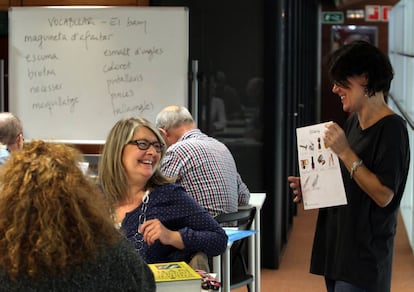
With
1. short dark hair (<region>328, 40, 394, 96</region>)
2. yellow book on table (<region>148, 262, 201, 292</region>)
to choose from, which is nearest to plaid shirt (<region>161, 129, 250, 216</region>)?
short dark hair (<region>328, 40, 394, 96</region>)

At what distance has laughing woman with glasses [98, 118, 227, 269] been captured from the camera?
289 cm

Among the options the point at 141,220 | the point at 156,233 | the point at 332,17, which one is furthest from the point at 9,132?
the point at 332,17

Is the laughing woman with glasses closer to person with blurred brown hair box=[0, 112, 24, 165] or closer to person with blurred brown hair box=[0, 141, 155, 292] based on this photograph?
person with blurred brown hair box=[0, 141, 155, 292]

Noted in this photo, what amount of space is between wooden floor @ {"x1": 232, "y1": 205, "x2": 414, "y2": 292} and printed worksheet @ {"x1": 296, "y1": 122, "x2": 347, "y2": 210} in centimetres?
281

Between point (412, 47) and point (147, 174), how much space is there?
5131 millimetres

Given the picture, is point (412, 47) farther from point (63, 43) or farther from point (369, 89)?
point (369, 89)

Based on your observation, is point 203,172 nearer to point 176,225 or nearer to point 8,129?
point 176,225

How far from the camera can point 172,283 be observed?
222 centimetres

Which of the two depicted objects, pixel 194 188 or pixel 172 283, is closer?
pixel 172 283

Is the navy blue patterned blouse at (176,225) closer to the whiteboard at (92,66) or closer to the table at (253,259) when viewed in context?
the table at (253,259)

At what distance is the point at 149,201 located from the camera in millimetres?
2920

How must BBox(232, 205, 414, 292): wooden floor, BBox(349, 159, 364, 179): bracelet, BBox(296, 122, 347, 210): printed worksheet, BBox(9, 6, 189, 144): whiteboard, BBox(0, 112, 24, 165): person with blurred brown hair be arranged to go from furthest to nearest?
BBox(9, 6, 189, 144): whiteboard, BBox(232, 205, 414, 292): wooden floor, BBox(0, 112, 24, 165): person with blurred brown hair, BBox(296, 122, 347, 210): printed worksheet, BBox(349, 159, 364, 179): bracelet

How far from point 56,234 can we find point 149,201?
134cm

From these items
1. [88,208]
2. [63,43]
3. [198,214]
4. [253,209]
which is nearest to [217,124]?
[63,43]
